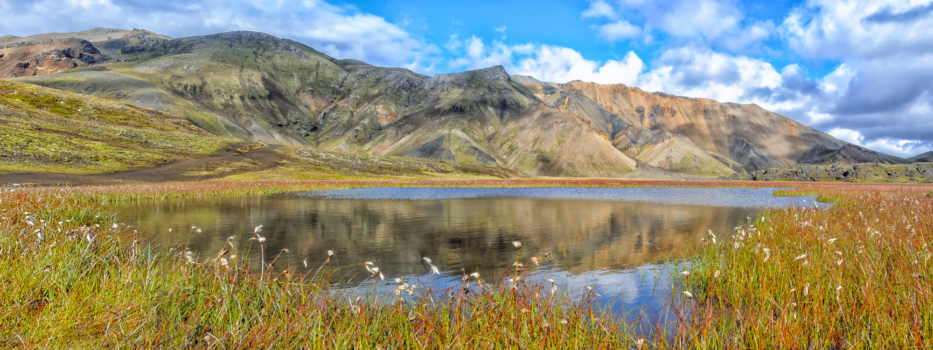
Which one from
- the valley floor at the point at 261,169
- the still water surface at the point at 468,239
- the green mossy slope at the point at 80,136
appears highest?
the green mossy slope at the point at 80,136

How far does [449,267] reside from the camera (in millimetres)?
12734

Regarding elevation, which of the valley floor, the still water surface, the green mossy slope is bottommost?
the still water surface

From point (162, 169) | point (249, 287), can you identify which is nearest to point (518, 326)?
point (249, 287)

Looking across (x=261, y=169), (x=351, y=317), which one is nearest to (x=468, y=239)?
(x=351, y=317)

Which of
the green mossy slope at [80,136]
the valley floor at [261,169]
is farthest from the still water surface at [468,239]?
the green mossy slope at [80,136]

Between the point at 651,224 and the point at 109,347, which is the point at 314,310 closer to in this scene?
the point at 109,347

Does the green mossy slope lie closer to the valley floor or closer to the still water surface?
the valley floor

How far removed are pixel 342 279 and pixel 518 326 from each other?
678 cm

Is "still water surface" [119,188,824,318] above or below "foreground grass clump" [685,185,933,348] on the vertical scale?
below

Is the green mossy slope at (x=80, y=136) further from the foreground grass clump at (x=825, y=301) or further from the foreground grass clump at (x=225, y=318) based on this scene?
the foreground grass clump at (x=825, y=301)

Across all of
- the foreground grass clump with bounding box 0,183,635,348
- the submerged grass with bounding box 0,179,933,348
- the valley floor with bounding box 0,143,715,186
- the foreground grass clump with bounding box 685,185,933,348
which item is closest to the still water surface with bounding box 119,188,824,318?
the foreground grass clump with bounding box 685,185,933,348

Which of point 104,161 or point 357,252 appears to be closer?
point 357,252

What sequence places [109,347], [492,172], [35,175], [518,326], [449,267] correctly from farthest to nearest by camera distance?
[492,172] < [35,175] < [449,267] < [518,326] < [109,347]

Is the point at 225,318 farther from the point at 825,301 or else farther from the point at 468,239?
the point at 468,239
